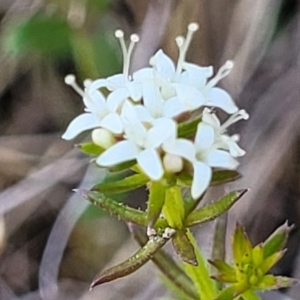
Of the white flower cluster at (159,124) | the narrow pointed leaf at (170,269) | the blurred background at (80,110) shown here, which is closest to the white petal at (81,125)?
the white flower cluster at (159,124)

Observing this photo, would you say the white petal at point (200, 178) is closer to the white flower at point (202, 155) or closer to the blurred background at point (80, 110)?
the white flower at point (202, 155)

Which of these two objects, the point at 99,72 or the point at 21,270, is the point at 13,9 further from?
the point at 21,270

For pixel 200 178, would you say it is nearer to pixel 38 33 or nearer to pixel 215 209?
pixel 215 209

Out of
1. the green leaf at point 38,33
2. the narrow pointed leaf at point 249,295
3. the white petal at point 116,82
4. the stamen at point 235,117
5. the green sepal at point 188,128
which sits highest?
the green leaf at point 38,33

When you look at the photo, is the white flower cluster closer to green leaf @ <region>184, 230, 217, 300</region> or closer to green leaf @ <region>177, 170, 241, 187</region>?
green leaf @ <region>177, 170, 241, 187</region>

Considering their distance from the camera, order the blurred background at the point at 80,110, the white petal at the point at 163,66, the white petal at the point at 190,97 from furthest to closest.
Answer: the blurred background at the point at 80,110
the white petal at the point at 163,66
the white petal at the point at 190,97

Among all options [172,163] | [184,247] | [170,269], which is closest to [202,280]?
[170,269]

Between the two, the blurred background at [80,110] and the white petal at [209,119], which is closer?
A: the white petal at [209,119]

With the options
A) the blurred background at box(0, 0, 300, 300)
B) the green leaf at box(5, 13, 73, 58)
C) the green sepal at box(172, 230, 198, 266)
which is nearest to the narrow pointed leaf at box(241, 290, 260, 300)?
the green sepal at box(172, 230, 198, 266)
